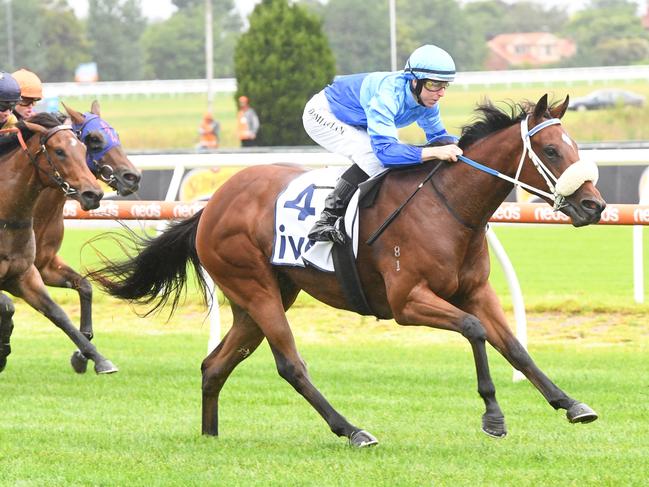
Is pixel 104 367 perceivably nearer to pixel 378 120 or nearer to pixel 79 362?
pixel 79 362

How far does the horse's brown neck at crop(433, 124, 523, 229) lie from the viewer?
17.5 ft

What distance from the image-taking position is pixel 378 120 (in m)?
5.45

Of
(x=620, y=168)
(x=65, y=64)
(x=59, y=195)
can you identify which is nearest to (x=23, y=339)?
(x=59, y=195)

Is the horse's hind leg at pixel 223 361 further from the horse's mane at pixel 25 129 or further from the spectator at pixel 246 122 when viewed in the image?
the spectator at pixel 246 122

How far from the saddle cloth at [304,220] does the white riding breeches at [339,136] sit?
0.43 feet

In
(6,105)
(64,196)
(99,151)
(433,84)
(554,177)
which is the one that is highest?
(433,84)

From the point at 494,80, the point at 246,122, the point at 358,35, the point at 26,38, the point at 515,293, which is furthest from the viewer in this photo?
the point at 26,38

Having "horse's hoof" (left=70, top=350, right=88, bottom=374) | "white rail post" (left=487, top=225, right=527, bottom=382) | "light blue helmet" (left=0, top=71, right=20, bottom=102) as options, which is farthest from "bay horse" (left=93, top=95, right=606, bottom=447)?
"horse's hoof" (left=70, top=350, right=88, bottom=374)

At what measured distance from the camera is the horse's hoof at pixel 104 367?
743 cm

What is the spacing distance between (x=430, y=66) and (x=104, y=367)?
122 inches

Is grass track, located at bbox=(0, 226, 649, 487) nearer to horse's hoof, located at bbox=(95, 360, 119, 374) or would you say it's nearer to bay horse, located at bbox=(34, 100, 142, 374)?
horse's hoof, located at bbox=(95, 360, 119, 374)

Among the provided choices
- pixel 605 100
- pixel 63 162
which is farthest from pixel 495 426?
pixel 605 100

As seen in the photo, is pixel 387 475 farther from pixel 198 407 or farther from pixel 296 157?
pixel 296 157

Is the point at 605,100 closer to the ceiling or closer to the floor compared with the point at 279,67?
closer to the floor
